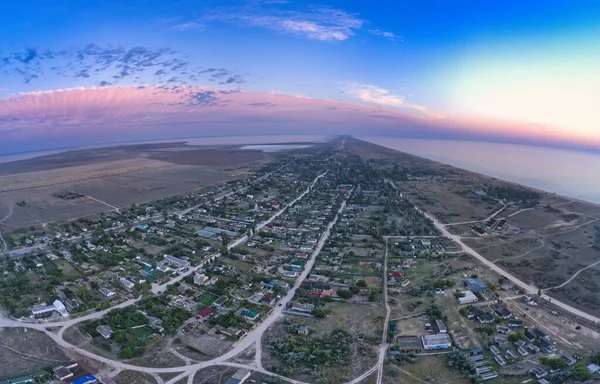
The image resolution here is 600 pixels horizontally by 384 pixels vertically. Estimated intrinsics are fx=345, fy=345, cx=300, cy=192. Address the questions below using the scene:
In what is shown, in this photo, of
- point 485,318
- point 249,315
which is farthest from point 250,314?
point 485,318

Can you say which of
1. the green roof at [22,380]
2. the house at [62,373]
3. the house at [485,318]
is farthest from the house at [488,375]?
the green roof at [22,380]

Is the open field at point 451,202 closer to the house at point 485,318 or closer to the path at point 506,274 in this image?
the path at point 506,274

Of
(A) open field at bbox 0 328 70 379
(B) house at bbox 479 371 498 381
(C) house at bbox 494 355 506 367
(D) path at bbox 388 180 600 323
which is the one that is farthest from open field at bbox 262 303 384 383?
(D) path at bbox 388 180 600 323

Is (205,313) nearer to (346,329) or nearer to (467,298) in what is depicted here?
(346,329)

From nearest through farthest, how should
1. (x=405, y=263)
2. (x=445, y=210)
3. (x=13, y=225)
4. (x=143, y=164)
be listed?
(x=405, y=263) → (x=13, y=225) → (x=445, y=210) → (x=143, y=164)

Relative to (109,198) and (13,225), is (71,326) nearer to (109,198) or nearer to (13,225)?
(13,225)

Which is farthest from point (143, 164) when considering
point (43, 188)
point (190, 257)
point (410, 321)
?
point (410, 321)
